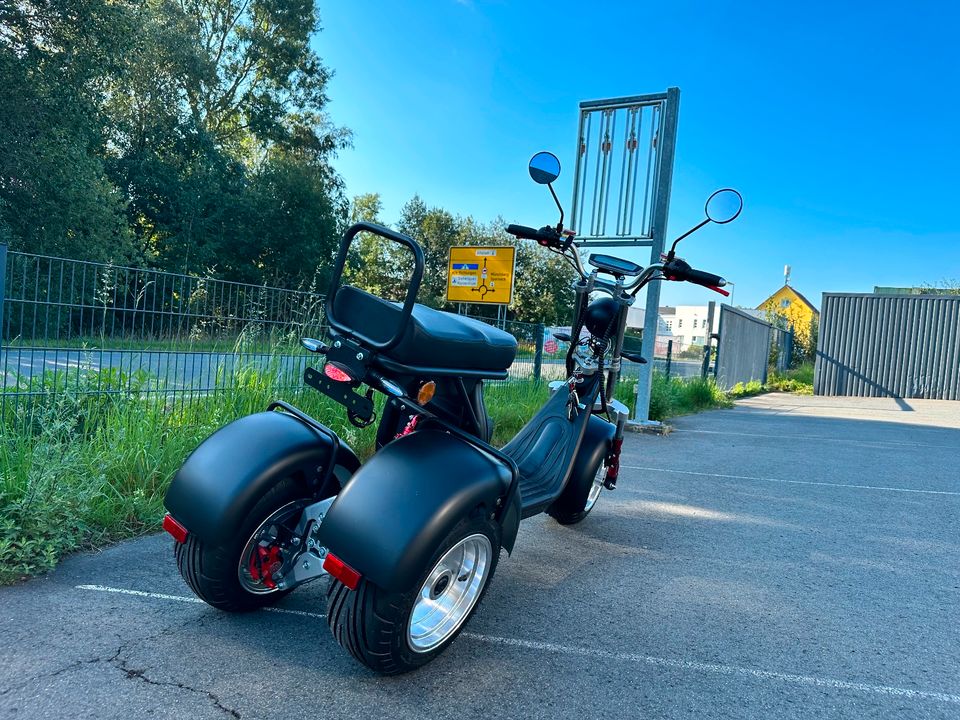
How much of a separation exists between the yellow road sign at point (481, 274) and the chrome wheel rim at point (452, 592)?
21.8 ft

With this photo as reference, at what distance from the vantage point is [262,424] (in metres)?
2.66

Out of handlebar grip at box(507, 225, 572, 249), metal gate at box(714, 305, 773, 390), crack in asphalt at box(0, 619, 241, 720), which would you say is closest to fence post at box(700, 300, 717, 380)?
metal gate at box(714, 305, 773, 390)

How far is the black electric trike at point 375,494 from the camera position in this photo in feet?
7.04

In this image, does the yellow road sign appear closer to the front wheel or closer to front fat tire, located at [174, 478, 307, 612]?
the front wheel

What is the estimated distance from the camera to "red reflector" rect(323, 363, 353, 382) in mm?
2304

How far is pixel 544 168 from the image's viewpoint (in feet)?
12.4

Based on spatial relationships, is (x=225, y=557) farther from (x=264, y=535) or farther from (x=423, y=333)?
(x=423, y=333)

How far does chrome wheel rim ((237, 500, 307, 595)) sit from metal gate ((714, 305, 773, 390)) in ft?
44.6

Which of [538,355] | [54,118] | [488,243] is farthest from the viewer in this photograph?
[488,243]

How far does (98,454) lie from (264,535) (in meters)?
1.79

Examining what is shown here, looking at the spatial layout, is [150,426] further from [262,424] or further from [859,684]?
[859,684]

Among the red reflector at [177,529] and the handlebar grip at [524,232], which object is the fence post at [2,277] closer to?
the red reflector at [177,529]

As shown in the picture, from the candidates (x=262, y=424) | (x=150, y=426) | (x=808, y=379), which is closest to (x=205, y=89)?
(x=808, y=379)

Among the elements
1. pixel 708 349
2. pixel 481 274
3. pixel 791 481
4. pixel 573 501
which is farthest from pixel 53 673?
A: pixel 708 349
